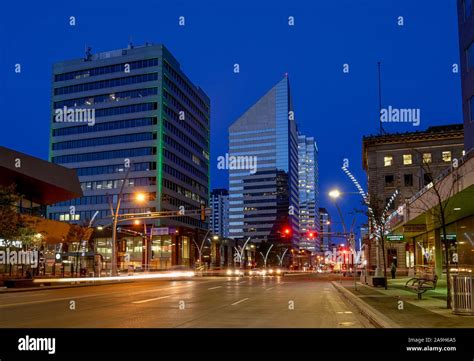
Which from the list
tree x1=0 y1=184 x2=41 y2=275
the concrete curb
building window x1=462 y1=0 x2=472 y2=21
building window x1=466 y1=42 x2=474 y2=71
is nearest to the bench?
the concrete curb

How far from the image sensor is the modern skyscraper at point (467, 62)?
3703 cm

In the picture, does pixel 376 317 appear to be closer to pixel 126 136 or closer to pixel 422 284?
pixel 422 284

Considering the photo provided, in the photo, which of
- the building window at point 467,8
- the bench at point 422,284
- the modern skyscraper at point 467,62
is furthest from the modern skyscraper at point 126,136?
the bench at point 422,284

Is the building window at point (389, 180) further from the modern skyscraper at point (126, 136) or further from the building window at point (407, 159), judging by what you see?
the modern skyscraper at point (126, 136)

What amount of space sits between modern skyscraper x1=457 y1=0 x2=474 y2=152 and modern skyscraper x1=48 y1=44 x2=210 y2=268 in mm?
78577

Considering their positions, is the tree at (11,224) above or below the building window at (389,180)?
below

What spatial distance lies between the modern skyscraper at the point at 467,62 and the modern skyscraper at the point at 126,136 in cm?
7858

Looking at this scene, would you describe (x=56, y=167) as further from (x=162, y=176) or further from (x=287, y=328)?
(x=162, y=176)

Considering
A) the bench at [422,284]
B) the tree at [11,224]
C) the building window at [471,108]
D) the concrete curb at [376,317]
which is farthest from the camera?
the tree at [11,224]

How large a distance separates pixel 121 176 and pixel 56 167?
66.2 m

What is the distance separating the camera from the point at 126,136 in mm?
118562

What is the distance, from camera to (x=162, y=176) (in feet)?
380

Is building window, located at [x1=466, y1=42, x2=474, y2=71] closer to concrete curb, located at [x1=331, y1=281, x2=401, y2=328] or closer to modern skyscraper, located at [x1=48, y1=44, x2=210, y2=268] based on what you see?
concrete curb, located at [x1=331, y1=281, x2=401, y2=328]
